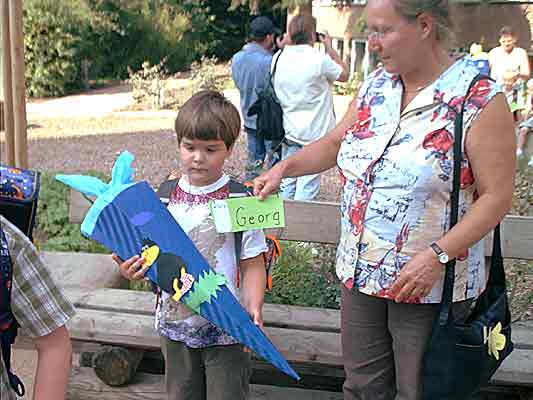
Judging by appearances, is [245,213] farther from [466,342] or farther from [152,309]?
[152,309]

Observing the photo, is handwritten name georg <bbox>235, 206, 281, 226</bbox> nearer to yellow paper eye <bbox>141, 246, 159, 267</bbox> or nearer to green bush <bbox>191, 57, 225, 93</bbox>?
yellow paper eye <bbox>141, 246, 159, 267</bbox>

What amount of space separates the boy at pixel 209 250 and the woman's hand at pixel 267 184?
102 millimetres

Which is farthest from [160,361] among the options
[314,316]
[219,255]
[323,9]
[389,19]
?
Result: [323,9]

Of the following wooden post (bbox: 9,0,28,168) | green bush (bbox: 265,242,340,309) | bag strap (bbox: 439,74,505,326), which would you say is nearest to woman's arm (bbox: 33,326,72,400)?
bag strap (bbox: 439,74,505,326)

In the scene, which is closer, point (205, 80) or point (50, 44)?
point (205, 80)

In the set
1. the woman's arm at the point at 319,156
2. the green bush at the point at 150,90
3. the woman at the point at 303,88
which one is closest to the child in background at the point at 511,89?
the woman at the point at 303,88

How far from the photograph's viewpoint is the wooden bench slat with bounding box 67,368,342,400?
10.9 ft

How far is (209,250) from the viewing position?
2238 mm

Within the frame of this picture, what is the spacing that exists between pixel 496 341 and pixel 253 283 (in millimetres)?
778

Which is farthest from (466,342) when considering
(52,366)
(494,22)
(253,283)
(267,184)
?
(494,22)

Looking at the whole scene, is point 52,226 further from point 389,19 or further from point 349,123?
point 389,19

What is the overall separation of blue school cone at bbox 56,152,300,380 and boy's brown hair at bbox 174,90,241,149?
195 millimetres

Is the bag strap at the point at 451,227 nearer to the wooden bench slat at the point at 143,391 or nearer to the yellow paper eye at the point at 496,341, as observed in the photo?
the yellow paper eye at the point at 496,341

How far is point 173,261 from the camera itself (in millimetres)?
2143
